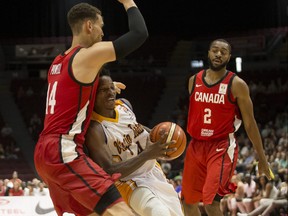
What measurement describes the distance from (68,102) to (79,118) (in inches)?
5.0

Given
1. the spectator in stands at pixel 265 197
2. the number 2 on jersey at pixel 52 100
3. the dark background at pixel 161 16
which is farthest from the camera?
the dark background at pixel 161 16

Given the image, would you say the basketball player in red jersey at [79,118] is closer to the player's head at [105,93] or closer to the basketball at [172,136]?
the player's head at [105,93]

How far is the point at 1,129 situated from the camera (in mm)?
18281

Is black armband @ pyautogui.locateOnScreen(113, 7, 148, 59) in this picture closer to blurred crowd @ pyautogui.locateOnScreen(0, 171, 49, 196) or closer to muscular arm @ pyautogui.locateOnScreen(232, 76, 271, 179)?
muscular arm @ pyautogui.locateOnScreen(232, 76, 271, 179)

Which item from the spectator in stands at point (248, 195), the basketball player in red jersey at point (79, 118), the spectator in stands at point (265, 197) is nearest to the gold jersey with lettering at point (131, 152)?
the basketball player in red jersey at point (79, 118)

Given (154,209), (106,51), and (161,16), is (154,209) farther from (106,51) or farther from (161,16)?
(161,16)

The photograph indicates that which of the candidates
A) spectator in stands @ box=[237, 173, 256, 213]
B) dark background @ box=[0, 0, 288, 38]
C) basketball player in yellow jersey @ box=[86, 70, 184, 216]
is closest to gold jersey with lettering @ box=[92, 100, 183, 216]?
basketball player in yellow jersey @ box=[86, 70, 184, 216]

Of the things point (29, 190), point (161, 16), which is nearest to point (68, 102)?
point (29, 190)

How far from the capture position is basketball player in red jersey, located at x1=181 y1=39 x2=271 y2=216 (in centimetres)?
534

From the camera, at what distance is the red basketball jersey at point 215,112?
17.8 ft

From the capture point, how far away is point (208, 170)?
5.40 meters

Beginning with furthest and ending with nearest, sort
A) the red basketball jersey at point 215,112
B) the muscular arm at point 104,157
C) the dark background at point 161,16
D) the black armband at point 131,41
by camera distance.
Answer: the dark background at point 161,16, the red basketball jersey at point 215,112, the muscular arm at point 104,157, the black armband at point 131,41

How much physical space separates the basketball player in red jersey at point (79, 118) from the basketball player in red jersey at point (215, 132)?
72.1 inches

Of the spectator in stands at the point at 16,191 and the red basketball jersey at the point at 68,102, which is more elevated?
the red basketball jersey at the point at 68,102
